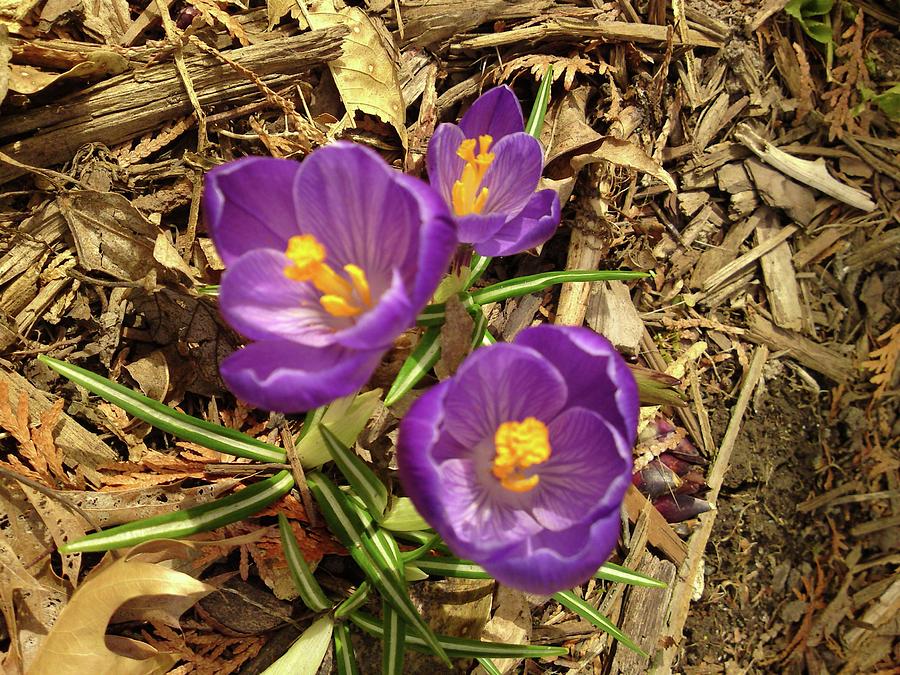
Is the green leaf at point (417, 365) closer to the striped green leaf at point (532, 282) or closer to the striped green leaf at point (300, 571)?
the striped green leaf at point (532, 282)

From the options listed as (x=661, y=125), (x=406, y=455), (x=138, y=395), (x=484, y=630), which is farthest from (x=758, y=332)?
(x=138, y=395)

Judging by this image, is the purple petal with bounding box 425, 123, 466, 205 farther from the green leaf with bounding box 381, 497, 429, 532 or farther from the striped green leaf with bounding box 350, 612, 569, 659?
the striped green leaf with bounding box 350, 612, 569, 659

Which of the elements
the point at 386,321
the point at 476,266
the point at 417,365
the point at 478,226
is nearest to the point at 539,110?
the point at 476,266

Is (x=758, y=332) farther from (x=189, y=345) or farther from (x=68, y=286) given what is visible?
(x=68, y=286)

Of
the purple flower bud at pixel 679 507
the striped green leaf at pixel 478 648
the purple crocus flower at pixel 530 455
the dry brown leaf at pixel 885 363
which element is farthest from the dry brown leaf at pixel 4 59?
the dry brown leaf at pixel 885 363

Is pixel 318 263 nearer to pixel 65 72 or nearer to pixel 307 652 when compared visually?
pixel 307 652

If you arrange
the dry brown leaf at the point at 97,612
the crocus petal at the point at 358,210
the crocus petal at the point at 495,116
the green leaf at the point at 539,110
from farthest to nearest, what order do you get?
the green leaf at the point at 539,110, the crocus petal at the point at 495,116, the dry brown leaf at the point at 97,612, the crocus petal at the point at 358,210
